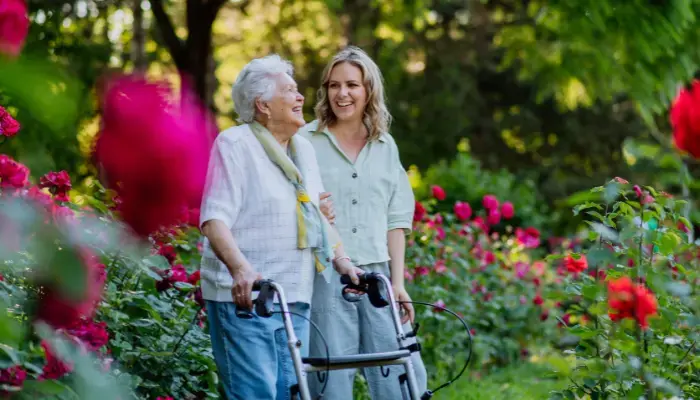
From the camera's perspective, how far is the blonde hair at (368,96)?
4121 millimetres

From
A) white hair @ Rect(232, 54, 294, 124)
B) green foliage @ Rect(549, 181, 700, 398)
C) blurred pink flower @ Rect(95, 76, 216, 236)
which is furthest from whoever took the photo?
white hair @ Rect(232, 54, 294, 124)

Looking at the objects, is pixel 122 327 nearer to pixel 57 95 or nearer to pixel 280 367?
pixel 280 367

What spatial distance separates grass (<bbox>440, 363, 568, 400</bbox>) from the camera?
6.13 meters

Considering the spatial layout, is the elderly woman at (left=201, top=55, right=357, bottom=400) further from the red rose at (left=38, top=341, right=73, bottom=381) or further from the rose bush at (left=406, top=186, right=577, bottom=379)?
the rose bush at (left=406, top=186, right=577, bottom=379)

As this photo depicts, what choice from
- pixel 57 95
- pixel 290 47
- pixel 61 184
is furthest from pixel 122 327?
pixel 290 47

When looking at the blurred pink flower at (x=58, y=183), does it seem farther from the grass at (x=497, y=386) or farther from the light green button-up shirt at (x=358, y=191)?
the grass at (x=497, y=386)

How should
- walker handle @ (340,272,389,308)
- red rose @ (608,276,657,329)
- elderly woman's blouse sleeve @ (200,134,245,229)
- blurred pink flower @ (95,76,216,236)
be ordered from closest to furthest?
blurred pink flower @ (95,76,216,236) < red rose @ (608,276,657,329) < elderly woman's blouse sleeve @ (200,134,245,229) < walker handle @ (340,272,389,308)

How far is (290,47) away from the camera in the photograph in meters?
18.4

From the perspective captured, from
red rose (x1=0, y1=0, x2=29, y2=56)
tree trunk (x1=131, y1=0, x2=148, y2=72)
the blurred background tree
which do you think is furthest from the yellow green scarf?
tree trunk (x1=131, y1=0, x2=148, y2=72)

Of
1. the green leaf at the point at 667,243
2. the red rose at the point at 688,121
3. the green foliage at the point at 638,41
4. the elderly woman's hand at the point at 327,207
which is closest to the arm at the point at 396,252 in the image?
the elderly woman's hand at the point at 327,207

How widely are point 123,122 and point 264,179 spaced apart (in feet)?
8.55

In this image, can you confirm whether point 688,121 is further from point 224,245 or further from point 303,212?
point 303,212

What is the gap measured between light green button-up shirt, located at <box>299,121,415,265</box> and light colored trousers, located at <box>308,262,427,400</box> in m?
0.09

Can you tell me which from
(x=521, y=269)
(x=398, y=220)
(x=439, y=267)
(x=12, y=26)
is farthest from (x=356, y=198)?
(x=521, y=269)
